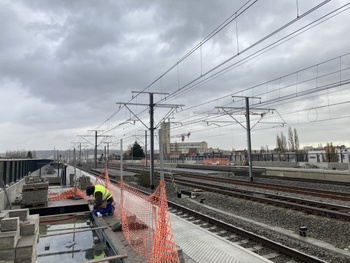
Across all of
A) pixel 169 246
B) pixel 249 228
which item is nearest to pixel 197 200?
pixel 249 228

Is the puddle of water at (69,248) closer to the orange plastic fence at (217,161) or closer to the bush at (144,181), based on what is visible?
the bush at (144,181)

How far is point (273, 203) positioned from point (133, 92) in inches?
488

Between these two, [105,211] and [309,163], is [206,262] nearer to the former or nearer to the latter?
[105,211]

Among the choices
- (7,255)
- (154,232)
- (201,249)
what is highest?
(7,255)

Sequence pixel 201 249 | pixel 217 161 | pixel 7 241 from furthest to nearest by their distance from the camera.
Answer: pixel 217 161
pixel 201 249
pixel 7 241

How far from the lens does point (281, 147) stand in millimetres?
80875

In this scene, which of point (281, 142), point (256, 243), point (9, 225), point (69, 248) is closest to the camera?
point (9, 225)

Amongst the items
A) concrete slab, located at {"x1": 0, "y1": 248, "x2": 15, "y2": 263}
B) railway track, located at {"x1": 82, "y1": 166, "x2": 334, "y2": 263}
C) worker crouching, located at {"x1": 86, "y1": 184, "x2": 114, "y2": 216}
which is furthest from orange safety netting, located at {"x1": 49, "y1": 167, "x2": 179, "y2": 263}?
concrete slab, located at {"x1": 0, "y1": 248, "x2": 15, "y2": 263}

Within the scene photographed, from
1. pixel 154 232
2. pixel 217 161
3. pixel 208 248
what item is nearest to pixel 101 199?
pixel 154 232

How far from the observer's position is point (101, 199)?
11109 mm

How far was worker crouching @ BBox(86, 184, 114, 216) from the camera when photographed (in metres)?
11.0

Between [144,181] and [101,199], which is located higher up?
[101,199]

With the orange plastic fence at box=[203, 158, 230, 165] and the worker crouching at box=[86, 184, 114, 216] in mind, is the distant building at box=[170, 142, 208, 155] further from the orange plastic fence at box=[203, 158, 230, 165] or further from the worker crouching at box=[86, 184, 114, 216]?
the worker crouching at box=[86, 184, 114, 216]

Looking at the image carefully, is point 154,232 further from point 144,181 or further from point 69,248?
point 144,181
